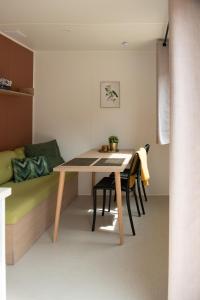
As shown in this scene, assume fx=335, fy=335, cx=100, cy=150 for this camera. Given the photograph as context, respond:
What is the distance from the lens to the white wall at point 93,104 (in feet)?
17.4

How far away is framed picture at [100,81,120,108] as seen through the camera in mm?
5344

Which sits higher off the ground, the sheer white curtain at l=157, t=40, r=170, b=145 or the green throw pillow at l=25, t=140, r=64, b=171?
the sheer white curtain at l=157, t=40, r=170, b=145

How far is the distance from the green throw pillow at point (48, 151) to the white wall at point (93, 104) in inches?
12.1

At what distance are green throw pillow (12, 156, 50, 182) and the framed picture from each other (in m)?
1.50

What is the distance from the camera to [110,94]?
17.6ft

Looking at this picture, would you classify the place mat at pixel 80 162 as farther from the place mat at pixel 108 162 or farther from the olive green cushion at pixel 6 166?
the olive green cushion at pixel 6 166

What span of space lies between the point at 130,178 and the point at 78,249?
3.30ft

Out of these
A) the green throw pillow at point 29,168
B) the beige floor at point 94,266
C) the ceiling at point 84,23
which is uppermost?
the ceiling at point 84,23

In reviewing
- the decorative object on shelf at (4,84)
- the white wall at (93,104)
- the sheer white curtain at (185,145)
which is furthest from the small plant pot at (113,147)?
the sheer white curtain at (185,145)

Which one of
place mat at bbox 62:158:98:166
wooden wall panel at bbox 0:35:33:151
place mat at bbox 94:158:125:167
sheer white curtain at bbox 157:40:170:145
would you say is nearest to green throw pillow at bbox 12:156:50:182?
wooden wall panel at bbox 0:35:33:151

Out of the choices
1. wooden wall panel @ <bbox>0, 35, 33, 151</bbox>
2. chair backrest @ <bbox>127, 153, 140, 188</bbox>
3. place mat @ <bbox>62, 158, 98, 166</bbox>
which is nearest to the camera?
place mat @ <bbox>62, 158, 98, 166</bbox>

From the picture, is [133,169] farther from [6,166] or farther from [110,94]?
[110,94]

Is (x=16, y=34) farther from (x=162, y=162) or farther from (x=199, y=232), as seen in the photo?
(x=199, y=232)

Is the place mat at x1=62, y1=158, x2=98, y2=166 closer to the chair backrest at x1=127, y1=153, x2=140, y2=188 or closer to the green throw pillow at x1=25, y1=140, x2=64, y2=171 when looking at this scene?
the chair backrest at x1=127, y1=153, x2=140, y2=188
